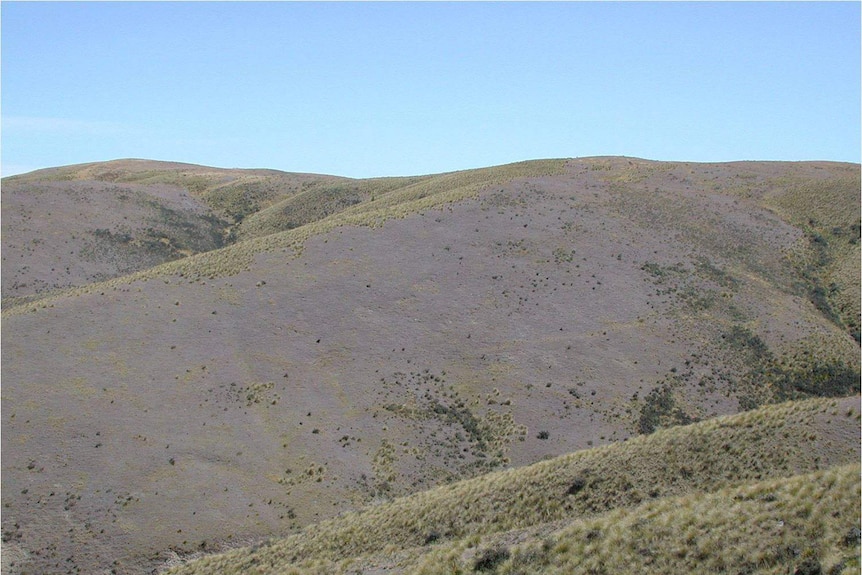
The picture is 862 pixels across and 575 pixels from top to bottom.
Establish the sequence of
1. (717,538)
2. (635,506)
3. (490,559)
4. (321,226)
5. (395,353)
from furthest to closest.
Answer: (321,226)
(395,353)
(635,506)
(490,559)
(717,538)

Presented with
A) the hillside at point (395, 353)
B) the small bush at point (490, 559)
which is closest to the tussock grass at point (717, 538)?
the small bush at point (490, 559)

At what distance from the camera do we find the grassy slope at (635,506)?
52.8ft

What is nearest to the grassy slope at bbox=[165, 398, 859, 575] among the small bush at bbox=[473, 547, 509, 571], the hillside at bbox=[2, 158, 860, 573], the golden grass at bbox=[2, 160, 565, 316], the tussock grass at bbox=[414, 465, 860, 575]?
the tussock grass at bbox=[414, 465, 860, 575]

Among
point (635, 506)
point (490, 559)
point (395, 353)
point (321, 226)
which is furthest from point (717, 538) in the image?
point (321, 226)

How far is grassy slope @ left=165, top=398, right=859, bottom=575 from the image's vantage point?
16.1 metres

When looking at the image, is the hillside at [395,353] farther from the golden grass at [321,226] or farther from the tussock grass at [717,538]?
the tussock grass at [717,538]

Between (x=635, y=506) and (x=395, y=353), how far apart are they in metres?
24.5

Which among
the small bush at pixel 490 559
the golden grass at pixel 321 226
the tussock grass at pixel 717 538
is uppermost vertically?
the golden grass at pixel 321 226

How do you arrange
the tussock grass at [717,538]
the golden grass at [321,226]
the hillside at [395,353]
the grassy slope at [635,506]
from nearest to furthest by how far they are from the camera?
the tussock grass at [717,538]
the grassy slope at [635,506]
the hillside at [395,353]
the golden grass at [321,226]

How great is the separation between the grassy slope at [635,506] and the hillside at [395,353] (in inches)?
54.1

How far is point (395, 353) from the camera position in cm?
4484

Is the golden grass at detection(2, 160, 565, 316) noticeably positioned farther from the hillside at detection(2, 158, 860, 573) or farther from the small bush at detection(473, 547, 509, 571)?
the small bush at detection(473, 547, 509, 571)

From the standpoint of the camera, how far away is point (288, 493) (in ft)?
110

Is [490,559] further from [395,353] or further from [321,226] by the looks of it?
[321,226]
